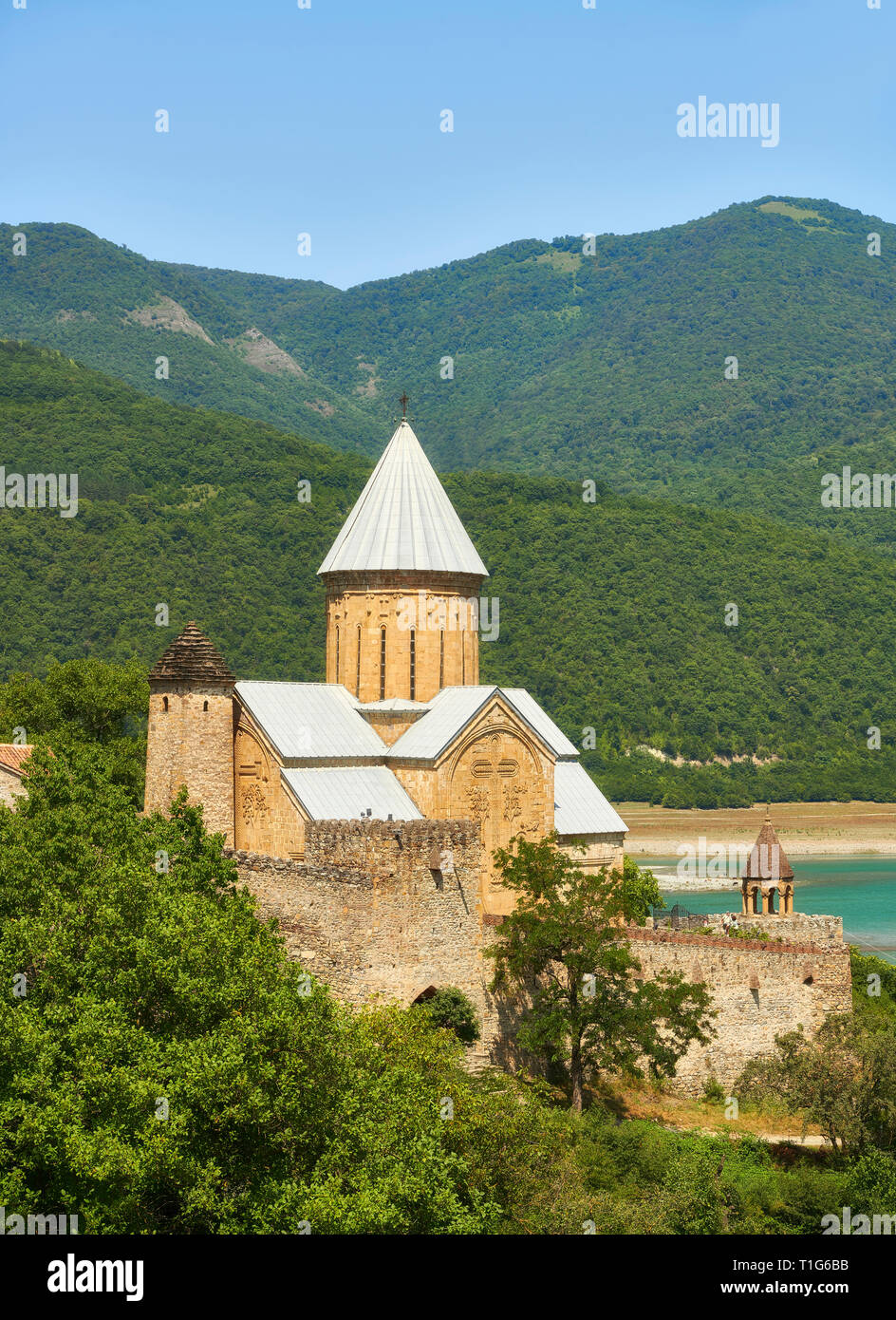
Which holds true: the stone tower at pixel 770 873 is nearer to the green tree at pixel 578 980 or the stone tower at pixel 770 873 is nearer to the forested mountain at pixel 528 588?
the green tree at pixel 578 980

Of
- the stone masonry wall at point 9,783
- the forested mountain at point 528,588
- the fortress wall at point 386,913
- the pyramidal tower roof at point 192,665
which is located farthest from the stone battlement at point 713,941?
the forested mountain at point 528,588

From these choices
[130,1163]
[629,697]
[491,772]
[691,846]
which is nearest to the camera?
[130,1163]

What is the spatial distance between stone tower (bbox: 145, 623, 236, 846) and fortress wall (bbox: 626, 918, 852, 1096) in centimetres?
684

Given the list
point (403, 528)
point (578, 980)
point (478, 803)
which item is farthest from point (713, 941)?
point (403, 528)

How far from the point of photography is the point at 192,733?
22109 millimetres

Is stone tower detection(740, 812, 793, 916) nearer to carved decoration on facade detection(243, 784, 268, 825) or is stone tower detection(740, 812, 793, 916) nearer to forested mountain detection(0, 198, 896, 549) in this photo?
carved decoration on facade detection(243, 784, 268, 825)

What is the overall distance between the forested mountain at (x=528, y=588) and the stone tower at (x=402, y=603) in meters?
37.8

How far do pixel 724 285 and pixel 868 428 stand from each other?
49373 mm

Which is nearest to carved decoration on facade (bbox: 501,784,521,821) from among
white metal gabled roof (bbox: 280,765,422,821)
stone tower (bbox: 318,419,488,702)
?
white metal gabled roof (bbox: 280,765,422,821)

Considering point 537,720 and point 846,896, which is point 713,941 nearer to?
point 537,720

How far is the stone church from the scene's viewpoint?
22.2m

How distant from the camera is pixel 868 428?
146 metres

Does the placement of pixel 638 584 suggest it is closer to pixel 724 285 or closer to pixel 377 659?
pixel 377 659
